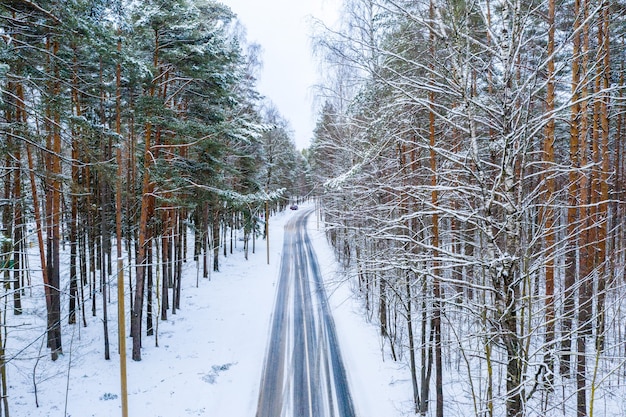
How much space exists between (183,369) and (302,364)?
4.35 meters

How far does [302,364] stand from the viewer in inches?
514

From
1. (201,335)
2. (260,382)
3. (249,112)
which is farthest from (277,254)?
(260,382)

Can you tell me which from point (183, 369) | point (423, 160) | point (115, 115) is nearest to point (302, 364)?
point (183, 369)

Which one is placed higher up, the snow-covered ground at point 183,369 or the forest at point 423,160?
the forest at point 423,160

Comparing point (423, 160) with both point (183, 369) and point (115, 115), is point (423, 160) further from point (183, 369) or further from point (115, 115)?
point (183, 369)

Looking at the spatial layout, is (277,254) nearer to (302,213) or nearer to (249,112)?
(249,112)

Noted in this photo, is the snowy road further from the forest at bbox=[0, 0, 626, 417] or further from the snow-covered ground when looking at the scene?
the forest at bbox=[0, 0, 626, 417]

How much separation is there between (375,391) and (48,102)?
469 inches

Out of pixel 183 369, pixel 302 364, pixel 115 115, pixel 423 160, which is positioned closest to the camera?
pixel 423 160

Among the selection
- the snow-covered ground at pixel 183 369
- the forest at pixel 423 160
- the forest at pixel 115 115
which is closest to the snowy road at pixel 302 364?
the snow-covered ground at pixel 183 369

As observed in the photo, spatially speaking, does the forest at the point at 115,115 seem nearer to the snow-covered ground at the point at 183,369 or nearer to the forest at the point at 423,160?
the forest at the point at 423,160

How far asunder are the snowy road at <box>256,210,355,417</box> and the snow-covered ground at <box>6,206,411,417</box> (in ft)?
1.42

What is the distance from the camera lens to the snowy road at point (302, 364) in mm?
10562

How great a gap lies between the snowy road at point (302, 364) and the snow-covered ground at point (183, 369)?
1.42ft
